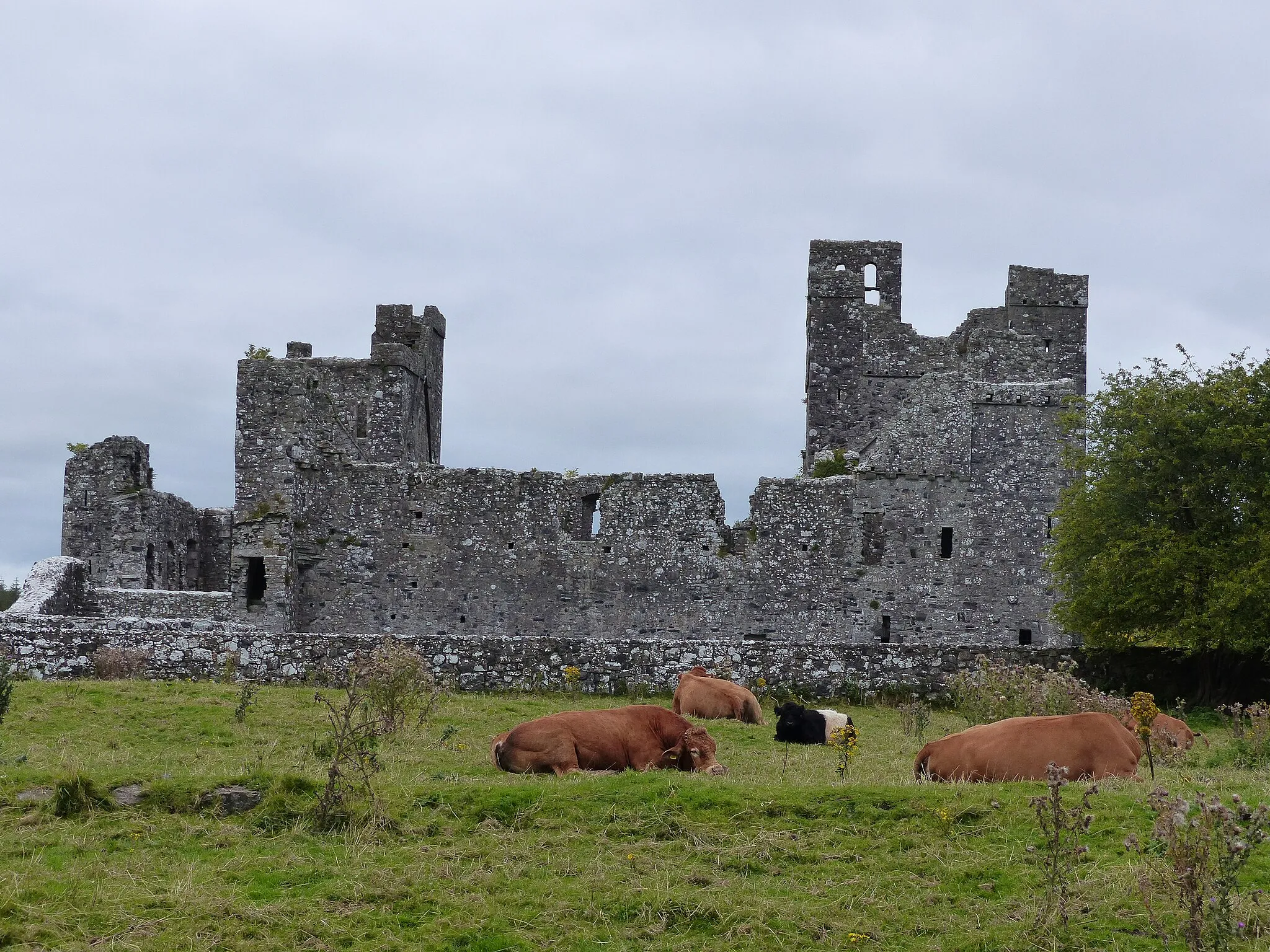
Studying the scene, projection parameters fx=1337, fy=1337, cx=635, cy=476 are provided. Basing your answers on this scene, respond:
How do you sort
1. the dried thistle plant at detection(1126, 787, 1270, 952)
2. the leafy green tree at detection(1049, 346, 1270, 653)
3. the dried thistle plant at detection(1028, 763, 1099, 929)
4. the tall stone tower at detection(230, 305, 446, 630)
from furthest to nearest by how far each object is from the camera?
the tall stone tower at detection(230, 305, 446, 630)
the leafy green tree at detection(1049, 346, 1270, 653)
the dried thistle plant at detection(1028, 763, 1099, 929)
the dried thistle plant at detection(1126, 787, 1270, 952)

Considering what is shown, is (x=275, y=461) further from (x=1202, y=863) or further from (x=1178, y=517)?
(x=1202, y=863)

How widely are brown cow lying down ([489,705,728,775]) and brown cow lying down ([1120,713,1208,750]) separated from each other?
4431 mm

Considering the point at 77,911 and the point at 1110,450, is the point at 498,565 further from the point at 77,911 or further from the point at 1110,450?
the point at 77,911

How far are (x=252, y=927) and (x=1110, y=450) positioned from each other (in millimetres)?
21543

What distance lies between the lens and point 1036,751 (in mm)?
12086

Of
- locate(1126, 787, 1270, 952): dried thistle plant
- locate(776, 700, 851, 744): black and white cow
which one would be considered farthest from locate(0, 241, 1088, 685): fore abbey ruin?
locate(1126, 787, 1270, 952): dried thistle plant

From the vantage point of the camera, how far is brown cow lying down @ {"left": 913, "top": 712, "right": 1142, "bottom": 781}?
12.0 m

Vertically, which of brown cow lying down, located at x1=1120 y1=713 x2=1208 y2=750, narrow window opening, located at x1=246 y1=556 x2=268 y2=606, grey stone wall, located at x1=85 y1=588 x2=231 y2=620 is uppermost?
narrow window opening, located at x1=246 y1=556 x2=268 y2=606

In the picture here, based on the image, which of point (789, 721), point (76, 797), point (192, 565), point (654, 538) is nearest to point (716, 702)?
point (789, 721)

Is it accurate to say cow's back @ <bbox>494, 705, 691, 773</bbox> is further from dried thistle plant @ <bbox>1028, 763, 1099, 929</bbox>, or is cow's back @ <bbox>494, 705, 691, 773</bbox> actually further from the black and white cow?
dried thistle plant @ <bbox>1028, 763, 1099, 929</bbox>

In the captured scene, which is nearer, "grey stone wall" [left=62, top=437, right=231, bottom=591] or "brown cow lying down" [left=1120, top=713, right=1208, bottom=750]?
"brown cow lying down" [left=1120, top=713, right=1208, bottom=750]

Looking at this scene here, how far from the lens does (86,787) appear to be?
1082 cm

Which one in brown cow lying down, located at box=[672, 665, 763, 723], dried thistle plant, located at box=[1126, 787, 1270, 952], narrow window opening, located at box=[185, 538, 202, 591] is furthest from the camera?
narrow window opening, located at box=[185, 538, 202, 591]

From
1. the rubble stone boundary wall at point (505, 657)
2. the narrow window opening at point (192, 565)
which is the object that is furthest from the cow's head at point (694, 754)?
the narrow window opening at point (192, 565)
